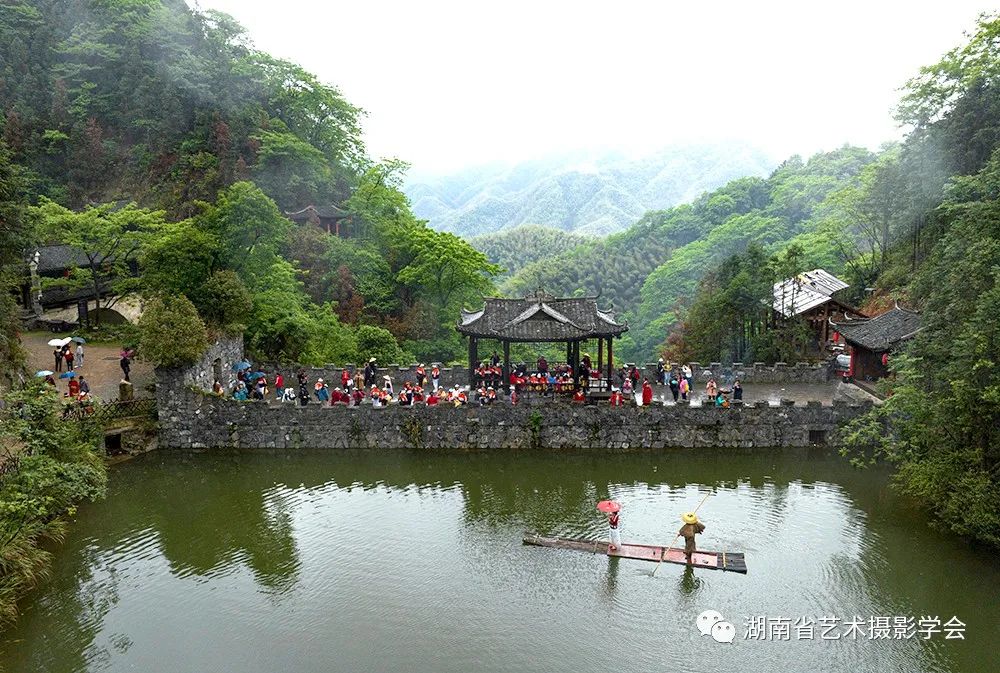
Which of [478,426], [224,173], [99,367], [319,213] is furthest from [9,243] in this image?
[224,173]

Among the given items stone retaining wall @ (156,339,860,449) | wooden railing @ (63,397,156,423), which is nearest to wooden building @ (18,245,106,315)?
wooden railing @ (63,397,156,423)

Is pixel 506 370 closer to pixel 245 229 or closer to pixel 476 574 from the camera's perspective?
pixel 476 574

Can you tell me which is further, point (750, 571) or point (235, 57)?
point (235, 57)

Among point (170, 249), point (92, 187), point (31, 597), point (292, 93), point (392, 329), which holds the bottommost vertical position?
point (31, 597)

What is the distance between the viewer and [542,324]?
26.3 meters

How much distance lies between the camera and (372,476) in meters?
23.6

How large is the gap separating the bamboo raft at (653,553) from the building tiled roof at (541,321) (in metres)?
8.91

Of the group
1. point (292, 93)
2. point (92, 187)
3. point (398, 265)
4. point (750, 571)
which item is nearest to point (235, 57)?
point (292, 93)

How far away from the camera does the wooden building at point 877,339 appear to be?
26.8 m

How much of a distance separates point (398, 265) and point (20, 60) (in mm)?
29076

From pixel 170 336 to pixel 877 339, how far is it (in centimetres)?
2381

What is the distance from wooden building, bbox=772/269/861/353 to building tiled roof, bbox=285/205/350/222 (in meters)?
24.0

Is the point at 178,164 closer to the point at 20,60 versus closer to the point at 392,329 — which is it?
the point at 20,60

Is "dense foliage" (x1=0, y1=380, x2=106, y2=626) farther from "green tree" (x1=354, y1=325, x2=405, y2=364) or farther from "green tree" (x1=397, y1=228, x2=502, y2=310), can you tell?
"green tree" (x1=397, y1=228, x2=502, y2=310)
